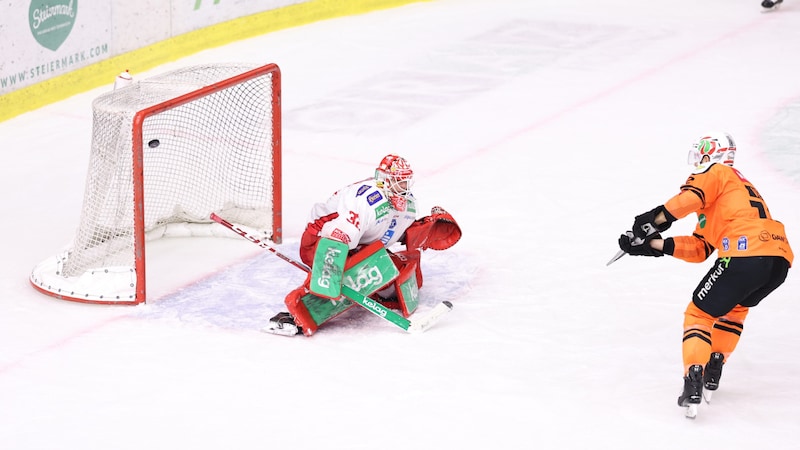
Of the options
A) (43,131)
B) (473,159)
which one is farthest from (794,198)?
(43,131)

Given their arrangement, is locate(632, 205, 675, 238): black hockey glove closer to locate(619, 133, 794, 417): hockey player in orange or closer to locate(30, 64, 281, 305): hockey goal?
locate(619, 133, 794, 417): hockey player in orange

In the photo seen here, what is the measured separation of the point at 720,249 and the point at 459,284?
1.50 metres

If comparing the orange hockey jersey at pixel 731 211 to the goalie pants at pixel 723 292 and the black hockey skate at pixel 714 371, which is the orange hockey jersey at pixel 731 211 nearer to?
the goalie pants at pixel 723 292

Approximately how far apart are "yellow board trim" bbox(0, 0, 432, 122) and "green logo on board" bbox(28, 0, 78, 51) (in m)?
0.27

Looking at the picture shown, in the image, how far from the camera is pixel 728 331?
4672mm

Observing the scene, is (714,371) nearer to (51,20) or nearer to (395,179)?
(395,179)

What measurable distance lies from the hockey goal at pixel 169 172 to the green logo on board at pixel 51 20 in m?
2.21

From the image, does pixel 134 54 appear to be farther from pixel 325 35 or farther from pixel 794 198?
pixel 794 198

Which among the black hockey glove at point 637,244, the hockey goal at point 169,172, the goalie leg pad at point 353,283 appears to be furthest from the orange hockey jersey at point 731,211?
the hockey goal at point 169,172

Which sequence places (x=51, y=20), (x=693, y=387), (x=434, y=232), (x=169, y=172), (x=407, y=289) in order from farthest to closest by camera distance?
(x=51, y=20) → (x=169, y=172) → (x=434, y=232) → (x=407, y=289) → (x=693, y=387)

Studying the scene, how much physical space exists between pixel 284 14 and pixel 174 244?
4299mm

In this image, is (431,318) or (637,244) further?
(431,318)

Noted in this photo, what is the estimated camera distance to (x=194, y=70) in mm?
6027

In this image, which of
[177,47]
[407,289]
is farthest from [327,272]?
[177,47]
